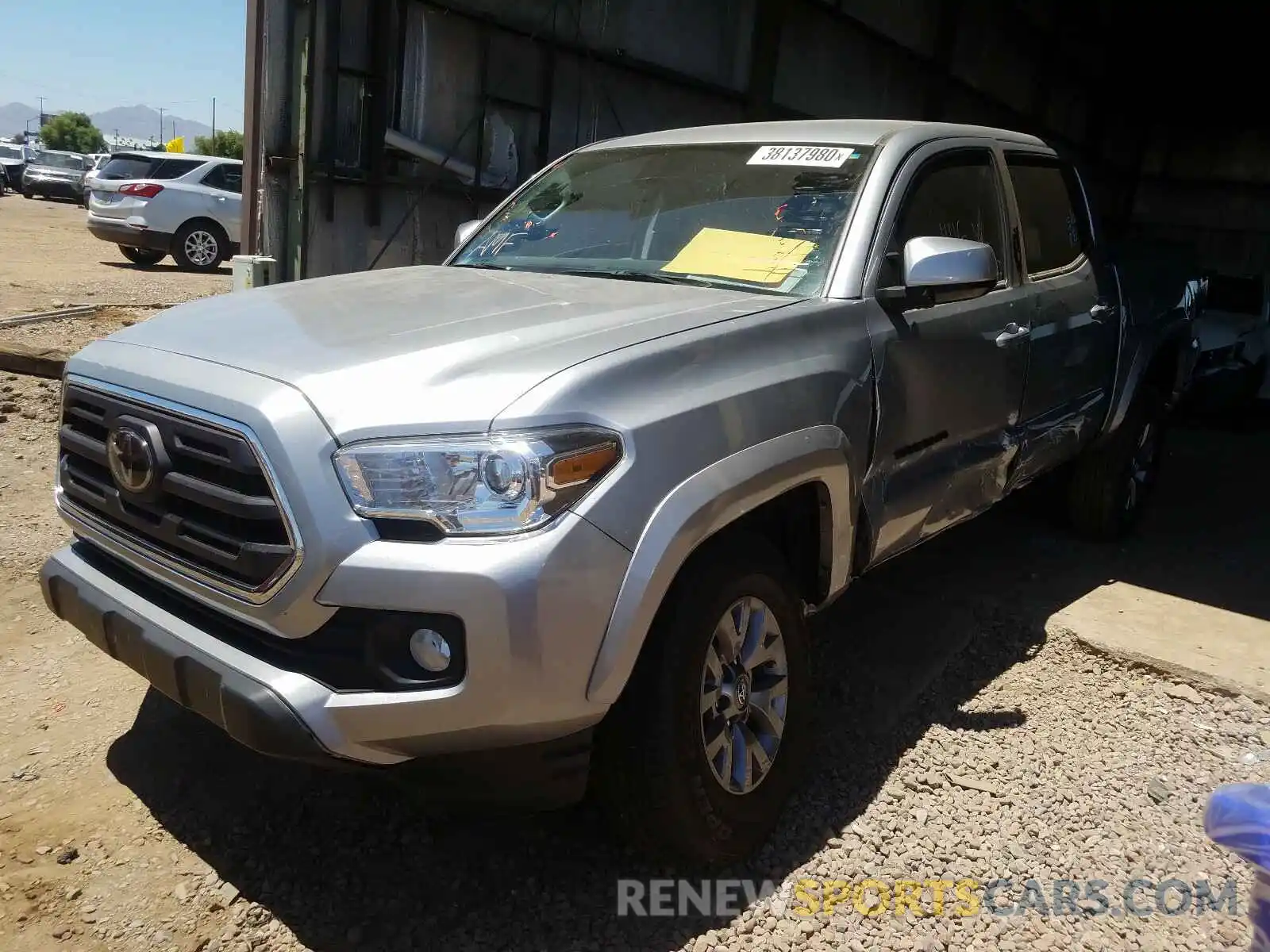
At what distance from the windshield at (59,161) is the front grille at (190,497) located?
33.2 m

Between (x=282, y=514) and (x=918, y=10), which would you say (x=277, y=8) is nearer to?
(x=282, y=514)

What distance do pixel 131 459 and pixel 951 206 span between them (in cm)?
275

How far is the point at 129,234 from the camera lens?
14.1 m

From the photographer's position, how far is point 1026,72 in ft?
50.2

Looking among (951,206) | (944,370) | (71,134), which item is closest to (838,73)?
(951,206)

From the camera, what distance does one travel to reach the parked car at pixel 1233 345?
970 cm

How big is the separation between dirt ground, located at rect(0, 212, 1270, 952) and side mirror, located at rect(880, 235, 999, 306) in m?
1.35

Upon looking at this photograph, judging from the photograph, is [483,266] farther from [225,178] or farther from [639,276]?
[225,178]

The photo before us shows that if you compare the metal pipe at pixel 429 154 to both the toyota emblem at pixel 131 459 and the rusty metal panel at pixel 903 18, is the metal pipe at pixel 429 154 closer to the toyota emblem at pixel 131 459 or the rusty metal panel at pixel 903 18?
the rusty metal panel at pixel 903 18

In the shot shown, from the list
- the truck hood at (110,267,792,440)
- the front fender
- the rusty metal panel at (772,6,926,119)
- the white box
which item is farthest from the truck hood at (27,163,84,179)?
the front fender

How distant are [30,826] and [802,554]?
2180 millimetres

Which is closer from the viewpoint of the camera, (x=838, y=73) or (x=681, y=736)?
(x=681, y=736)

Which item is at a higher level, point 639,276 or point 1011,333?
point 639,276

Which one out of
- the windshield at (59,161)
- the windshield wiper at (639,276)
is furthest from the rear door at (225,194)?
the windshield at (59,161)
